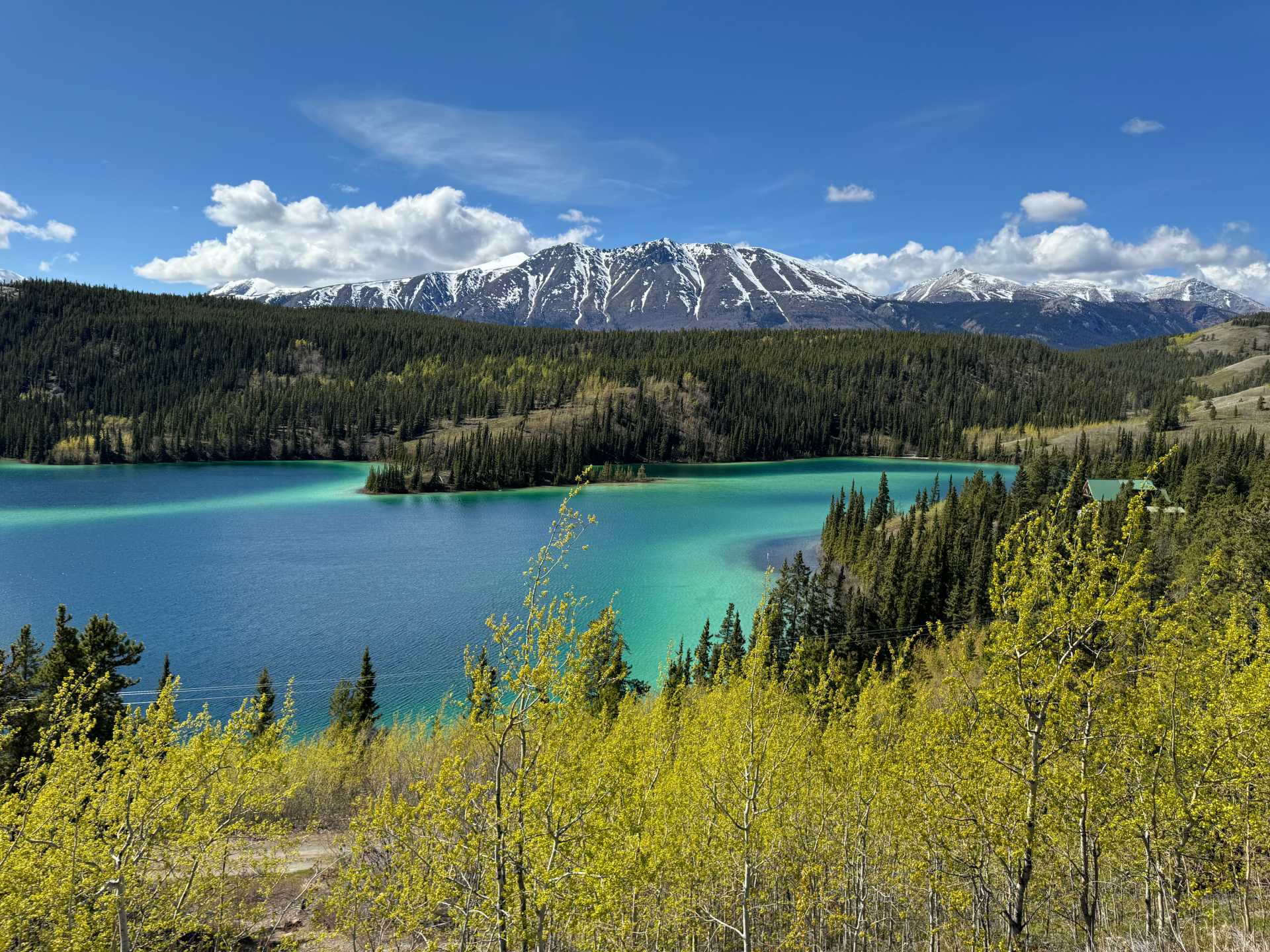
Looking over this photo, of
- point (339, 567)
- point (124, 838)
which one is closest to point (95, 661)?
point (124, 838)

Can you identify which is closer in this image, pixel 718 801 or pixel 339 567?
pixel 718 801

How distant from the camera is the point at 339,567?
59594mm

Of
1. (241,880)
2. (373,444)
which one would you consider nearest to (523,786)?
(241,880)

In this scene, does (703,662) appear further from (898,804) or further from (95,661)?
(95,661)

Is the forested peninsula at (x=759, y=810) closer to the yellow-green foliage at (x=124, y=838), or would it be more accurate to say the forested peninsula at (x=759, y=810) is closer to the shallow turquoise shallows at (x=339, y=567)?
the yellow-green foliage at (x=124, y=838)

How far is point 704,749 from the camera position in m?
13.2

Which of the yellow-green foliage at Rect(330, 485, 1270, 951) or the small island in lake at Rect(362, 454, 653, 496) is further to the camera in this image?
the small island in lake at Rect(362, 454, 653, 496)

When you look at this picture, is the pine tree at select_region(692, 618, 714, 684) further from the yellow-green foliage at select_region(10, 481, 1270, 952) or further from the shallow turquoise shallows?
the yellow-green foliage at select_region(10, 481, 1270, 952)

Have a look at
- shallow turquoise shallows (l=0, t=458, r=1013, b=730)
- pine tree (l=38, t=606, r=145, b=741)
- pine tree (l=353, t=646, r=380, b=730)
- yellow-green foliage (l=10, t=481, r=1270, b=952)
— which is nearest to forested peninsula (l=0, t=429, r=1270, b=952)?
yellow-green foliage (l=10, t=481, r=1270, b=952)

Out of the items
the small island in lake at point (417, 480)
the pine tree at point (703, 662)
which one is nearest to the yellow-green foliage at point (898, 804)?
the pine tree at point (703, 662)

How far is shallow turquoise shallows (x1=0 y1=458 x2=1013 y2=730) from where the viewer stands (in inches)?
1528

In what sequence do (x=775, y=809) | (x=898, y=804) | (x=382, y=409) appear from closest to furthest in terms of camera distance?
1. (x=898, y=804)
2. (x=775, y=809)
3. (x=382, y=409)

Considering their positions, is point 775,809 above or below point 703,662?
above

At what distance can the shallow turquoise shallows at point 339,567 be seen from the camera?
38812 millimetres
